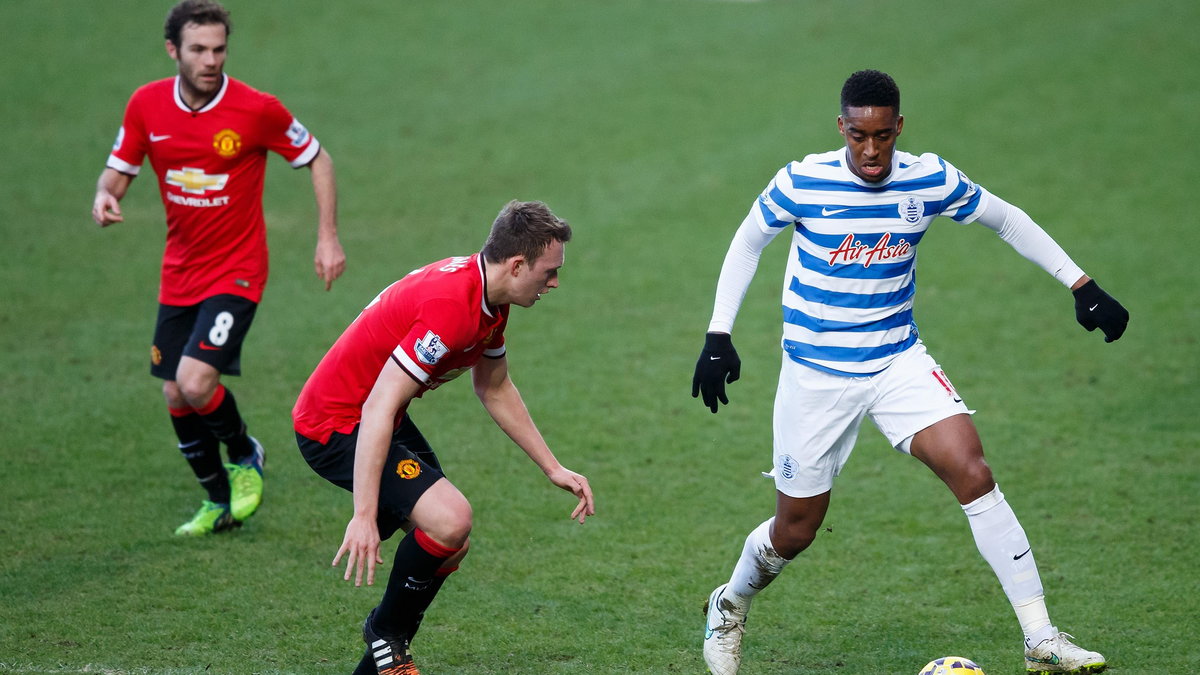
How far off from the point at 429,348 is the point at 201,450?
2.91 meters

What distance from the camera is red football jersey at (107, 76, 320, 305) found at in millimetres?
6680

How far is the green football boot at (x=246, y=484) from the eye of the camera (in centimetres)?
677

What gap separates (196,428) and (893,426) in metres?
3.79

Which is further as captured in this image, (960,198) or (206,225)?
(206,225)

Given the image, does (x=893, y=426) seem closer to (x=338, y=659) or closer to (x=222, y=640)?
(x=338, y=659)

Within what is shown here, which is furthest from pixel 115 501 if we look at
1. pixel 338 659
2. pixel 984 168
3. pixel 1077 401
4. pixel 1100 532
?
pixel 984 168

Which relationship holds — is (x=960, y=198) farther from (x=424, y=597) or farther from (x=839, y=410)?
(x=424, y=597)

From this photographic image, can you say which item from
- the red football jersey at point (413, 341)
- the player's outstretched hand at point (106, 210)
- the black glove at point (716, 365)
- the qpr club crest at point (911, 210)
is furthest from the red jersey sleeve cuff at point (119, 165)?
the qpr club crest at point (911, 210)

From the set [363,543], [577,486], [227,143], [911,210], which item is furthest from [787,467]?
[227,143]

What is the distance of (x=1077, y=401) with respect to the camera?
8.59 meters

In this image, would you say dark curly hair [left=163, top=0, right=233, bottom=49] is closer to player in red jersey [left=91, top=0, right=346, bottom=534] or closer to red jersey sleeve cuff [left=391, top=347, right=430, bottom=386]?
player in red jersey [left=91, top=0, right=346, bottom=534]

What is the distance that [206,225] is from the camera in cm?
671

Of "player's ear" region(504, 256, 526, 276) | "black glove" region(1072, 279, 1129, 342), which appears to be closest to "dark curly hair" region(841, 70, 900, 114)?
"black glove" region(1072, 279, 1129, 342)

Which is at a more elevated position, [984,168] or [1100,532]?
[984,168]
